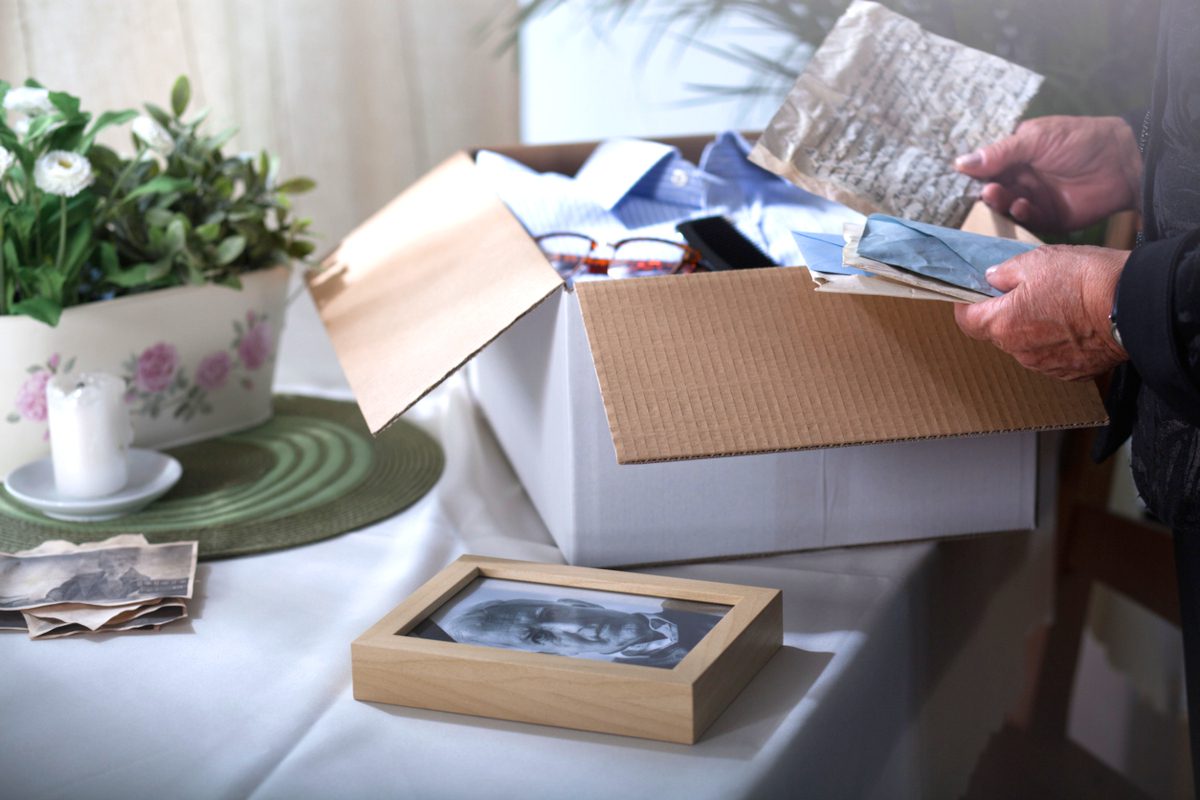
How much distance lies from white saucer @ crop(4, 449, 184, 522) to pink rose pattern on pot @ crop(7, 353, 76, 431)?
0.14 feet

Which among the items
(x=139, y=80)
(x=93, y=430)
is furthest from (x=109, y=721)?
(x=139, y=80)

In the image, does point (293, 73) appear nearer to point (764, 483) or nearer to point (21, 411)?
point (21, 411)

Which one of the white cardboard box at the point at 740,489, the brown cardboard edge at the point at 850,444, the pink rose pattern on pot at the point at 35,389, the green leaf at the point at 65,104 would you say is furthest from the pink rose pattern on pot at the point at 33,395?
the brown cardboard edge at the point at 850,444

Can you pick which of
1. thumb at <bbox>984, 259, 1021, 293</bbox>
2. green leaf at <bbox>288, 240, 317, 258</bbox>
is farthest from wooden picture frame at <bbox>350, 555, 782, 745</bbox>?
green leaf at <bbox>288, 240, 317, 258</bbox>

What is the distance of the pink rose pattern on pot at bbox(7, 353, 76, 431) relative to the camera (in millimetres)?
949

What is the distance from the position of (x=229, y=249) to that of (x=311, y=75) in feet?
3.30

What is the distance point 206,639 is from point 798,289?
0.46 meters

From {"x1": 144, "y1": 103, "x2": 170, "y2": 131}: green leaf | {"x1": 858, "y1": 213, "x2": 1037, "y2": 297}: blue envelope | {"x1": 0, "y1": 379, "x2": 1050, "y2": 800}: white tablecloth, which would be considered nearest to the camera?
{"x1": 0, "y1": 379, "x2": 1050, "y2": 800}: white tablecloth

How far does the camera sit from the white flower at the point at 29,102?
916 mm

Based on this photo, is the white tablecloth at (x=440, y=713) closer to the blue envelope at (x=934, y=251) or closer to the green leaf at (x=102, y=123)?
the blue envelope at (x=934, y=251)

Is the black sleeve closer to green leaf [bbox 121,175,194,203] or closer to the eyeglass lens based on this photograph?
the eyeglass lens

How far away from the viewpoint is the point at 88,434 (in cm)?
88

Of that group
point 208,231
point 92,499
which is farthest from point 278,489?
point 208,231

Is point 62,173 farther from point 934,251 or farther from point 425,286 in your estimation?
point 934,251
